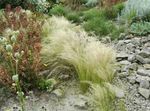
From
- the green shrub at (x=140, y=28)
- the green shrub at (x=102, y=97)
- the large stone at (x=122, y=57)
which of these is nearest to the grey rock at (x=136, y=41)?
the green shrub at (x=140, y=28)

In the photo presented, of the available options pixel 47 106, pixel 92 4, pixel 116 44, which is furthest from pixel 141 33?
pixel 92 4

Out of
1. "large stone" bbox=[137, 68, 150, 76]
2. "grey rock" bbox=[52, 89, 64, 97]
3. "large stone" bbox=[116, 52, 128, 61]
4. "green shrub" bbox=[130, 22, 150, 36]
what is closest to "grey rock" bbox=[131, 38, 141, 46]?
"green shrub" bbox=[130, 22, 150, 36]

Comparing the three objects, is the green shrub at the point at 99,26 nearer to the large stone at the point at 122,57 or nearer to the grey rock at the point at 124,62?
the large stone at the point at 122,57

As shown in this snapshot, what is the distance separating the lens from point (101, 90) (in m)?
5.02

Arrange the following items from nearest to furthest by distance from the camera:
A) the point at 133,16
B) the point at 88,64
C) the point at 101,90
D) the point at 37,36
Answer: the point at 101,90, the point at 88,64, the point at 37,36, the point at 133,16

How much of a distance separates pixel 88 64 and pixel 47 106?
785 mm

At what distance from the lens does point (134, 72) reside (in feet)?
18.5

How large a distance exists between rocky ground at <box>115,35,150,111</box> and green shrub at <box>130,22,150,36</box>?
48cm

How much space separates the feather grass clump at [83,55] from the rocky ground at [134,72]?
0.21m

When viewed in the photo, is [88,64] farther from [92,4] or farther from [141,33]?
[92,4]

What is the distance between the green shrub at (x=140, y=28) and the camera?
7.32 m

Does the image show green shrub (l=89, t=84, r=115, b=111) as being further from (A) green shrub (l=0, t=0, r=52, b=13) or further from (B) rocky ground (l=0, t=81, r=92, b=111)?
(A) green shrub (l=0, t=0, r=52, b=13)

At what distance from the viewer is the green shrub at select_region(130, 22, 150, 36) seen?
732 cm

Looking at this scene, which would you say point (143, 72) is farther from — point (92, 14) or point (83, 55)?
point (92, 14)
